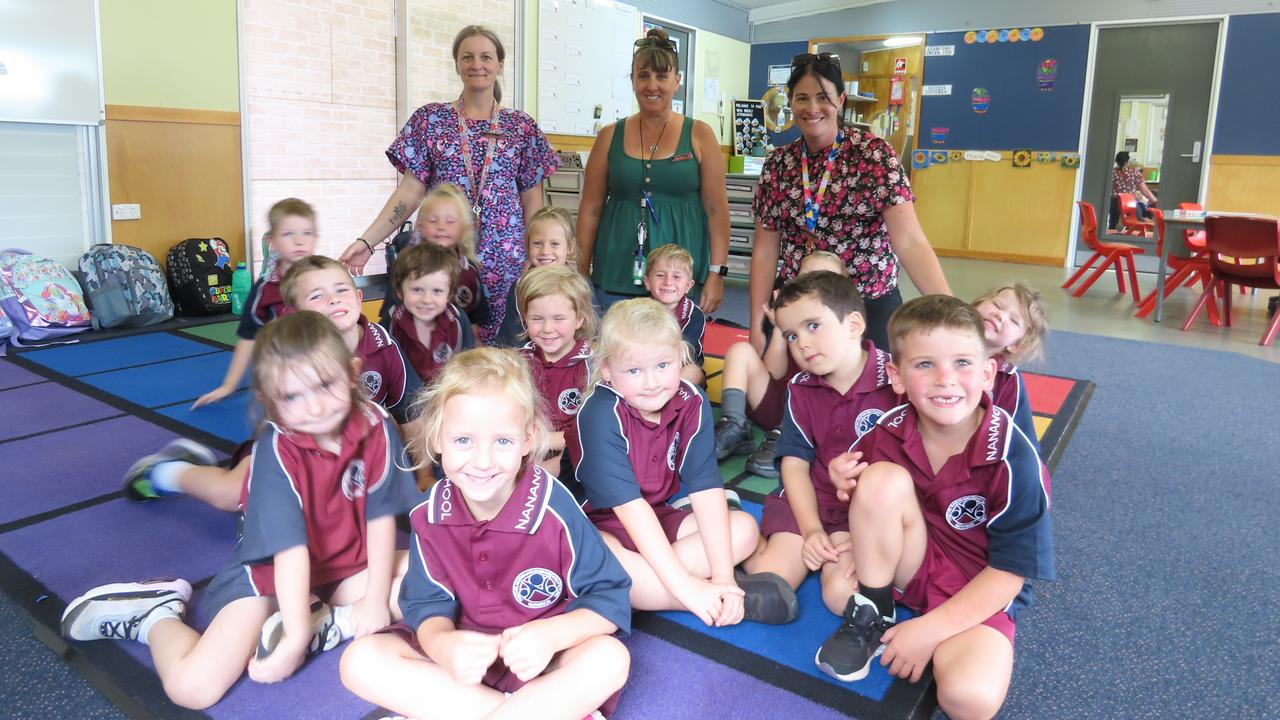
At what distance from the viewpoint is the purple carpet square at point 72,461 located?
7.34 feet

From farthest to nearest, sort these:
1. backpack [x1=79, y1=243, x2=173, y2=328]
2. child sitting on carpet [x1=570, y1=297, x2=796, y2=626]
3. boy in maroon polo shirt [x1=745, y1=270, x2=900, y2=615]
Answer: backpack [x1=79, y1=243, x2=173, y2=328]
boy in maroon polo shirt [x1=745, y1=270, x2=900, y2=615]
child sitting on carpet [x1=570, y1=297, x2=796, y2=626]

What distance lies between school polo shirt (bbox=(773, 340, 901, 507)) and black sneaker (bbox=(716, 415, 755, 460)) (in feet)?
2.50

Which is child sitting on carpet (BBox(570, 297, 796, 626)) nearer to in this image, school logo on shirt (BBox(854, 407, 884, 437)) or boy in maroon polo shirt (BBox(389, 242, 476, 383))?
school logo on shirt (BBox(854, 407, 884, 437))

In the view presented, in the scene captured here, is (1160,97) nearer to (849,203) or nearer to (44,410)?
(849,203)

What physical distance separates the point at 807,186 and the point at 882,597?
4.88 feet

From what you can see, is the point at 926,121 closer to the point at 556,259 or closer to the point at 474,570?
the point at 556,259

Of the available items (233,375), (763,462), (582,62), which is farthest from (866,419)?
(582,62)

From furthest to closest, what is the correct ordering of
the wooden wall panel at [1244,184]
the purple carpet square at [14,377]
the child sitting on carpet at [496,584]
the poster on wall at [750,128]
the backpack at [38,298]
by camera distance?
1. the wooden wall panel at [1244,184]
2. the poster on wall at [750,128]
3. the backpack at [38,298]
4. the purple carpet square at [14,377]
5. the child sitting on carpet at [496,584]

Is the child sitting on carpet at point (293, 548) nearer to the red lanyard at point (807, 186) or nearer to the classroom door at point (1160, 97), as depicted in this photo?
the red lanyard at point (807, 186)

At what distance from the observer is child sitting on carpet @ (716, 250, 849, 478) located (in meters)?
2.57

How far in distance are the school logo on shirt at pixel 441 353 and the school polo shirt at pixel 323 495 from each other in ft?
3.17

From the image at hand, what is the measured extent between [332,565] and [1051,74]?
8.80m

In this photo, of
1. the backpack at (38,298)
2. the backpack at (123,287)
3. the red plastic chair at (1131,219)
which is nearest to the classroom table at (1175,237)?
the red plastic chair at (1131,219)

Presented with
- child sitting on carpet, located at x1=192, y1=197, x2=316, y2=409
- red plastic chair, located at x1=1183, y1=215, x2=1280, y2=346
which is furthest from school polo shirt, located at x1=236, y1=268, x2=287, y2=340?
red plastic chair, located at x1=1183, y1=215, x2=1280, y2=346
